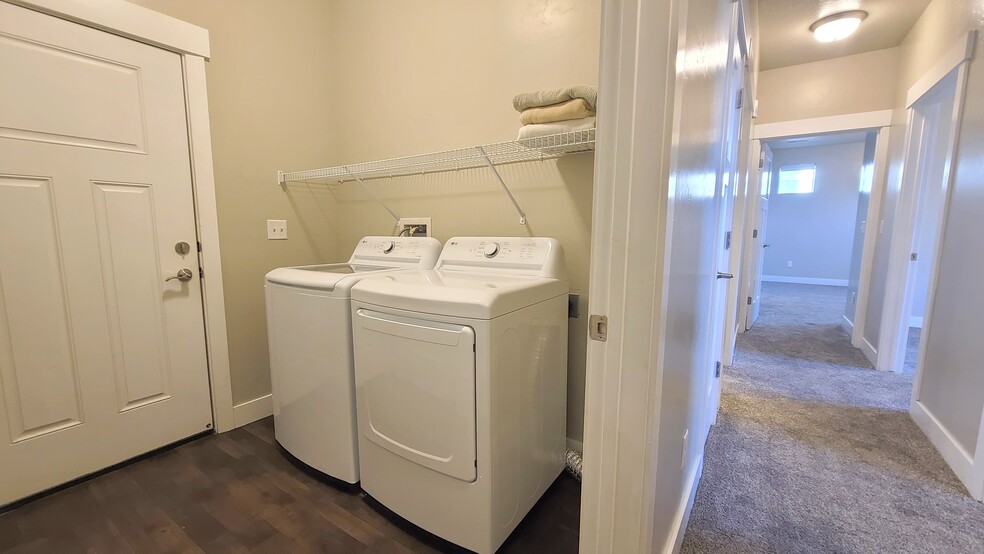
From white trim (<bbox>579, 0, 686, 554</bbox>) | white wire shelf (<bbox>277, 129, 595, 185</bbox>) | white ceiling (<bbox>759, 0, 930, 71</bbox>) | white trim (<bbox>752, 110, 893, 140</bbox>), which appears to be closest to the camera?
white trim (<bbox>579, 0, 686, 554</bbox>)

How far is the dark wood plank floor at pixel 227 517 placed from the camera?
126 cm

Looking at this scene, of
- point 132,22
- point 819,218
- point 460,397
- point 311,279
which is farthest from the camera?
point 819,218

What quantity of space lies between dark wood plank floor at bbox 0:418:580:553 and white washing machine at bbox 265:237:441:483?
0.45 feet

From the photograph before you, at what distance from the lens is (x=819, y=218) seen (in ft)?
22.6

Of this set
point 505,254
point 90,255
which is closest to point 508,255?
point 505,254

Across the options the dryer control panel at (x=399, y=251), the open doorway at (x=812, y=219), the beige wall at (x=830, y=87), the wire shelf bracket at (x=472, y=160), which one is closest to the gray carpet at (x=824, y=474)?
the wire shelf bracket at (x=472, y=160)

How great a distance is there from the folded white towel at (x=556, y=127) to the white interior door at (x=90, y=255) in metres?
1.66

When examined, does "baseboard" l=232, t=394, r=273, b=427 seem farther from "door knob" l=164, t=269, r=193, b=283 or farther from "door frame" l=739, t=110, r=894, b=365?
"door frame" l=739, t=110, r=894, b=365

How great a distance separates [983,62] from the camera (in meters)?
1.70

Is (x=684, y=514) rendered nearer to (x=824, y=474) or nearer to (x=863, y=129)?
(x=824, y=474)

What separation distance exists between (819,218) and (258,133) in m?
8.83

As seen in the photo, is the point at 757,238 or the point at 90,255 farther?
the point at 757,238

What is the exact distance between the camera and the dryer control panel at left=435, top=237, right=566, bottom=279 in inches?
60.5

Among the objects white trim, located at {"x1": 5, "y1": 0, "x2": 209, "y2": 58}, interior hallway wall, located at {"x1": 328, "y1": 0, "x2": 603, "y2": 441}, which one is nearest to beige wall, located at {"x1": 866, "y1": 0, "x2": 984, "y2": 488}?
interior hallway wall, located at {"x1": 328, "y1": 0, "x2": 603, "y2": 441}
